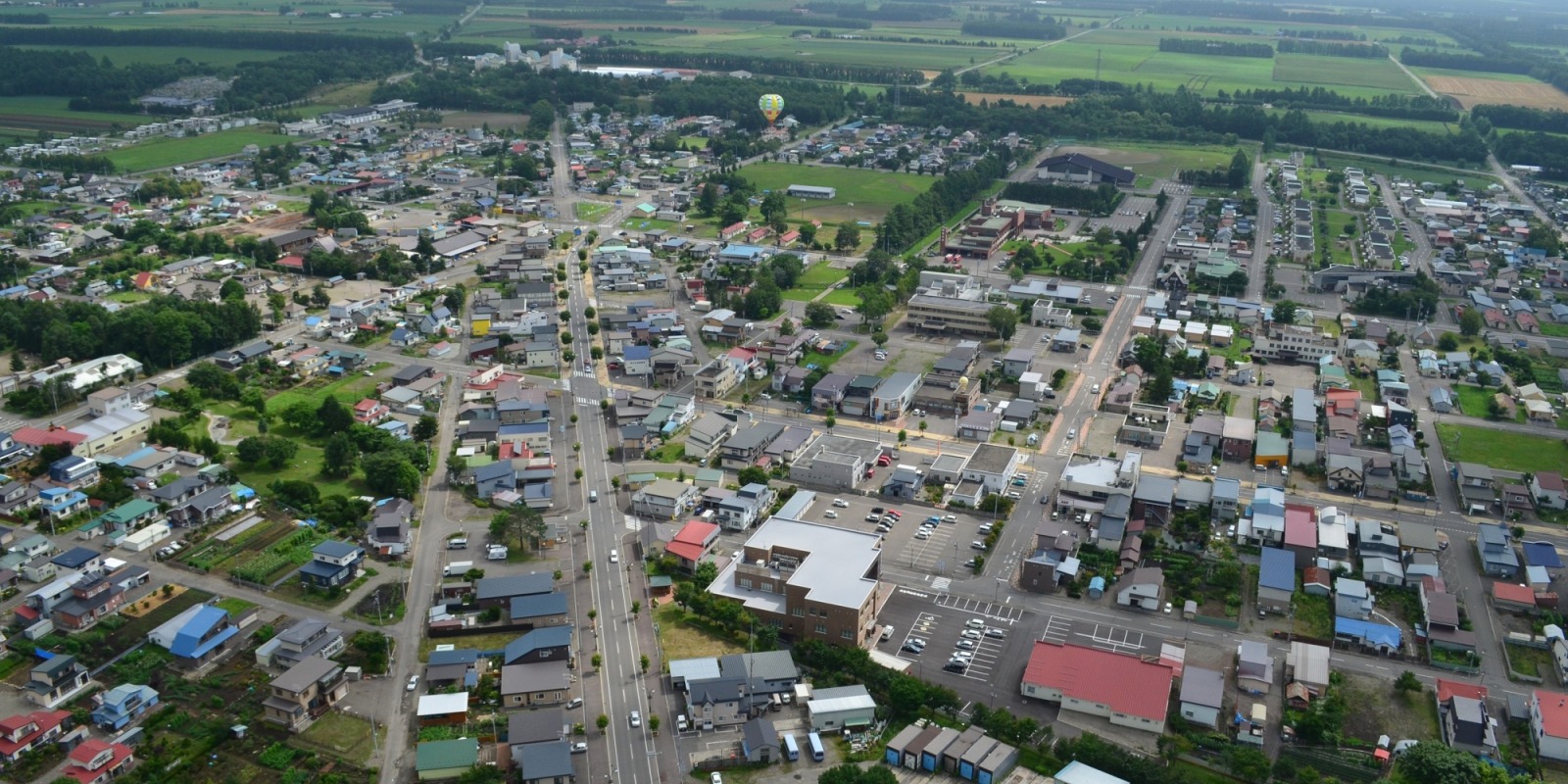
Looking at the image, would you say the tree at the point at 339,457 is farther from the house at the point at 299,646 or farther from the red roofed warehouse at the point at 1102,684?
the red roofed warehouse at the point at 1102,684

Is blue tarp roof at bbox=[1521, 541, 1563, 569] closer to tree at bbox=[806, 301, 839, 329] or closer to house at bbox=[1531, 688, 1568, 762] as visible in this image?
house at bbox=[1531, 688, 1568, 762]

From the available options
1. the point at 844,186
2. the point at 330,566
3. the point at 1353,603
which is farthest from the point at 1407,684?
the point at 844,186

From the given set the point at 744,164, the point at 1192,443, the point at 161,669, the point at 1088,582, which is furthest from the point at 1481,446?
the point at 744,164

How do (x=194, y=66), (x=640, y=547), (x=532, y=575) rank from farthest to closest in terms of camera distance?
(x=194, y=66) → (x=640, y=547) → (x=532, y=575)

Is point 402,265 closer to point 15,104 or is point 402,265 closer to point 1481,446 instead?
point 1481,446

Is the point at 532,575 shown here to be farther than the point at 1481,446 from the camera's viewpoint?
No
